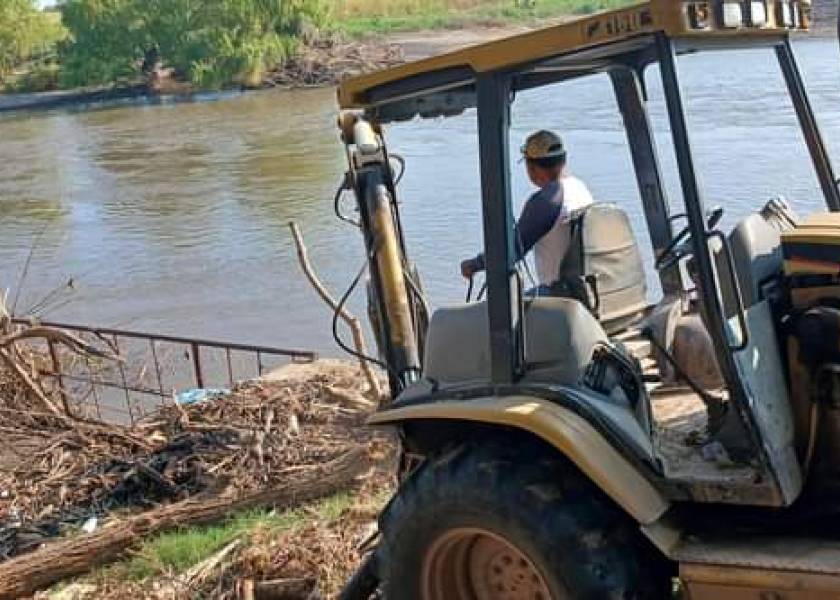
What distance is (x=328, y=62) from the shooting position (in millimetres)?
49688

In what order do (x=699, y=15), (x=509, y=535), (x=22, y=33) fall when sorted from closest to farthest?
(x=699, y=15) → (x=509, y=535) → (x=22, y=33)

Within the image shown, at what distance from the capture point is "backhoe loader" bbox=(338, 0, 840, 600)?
13.7ft

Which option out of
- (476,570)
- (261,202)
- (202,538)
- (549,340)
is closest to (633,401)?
(549,340)

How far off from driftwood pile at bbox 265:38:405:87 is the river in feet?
39.0

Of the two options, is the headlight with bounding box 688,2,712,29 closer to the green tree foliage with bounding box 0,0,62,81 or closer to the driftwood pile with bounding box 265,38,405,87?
the driftwood pile with bounding box 265,38,405,87

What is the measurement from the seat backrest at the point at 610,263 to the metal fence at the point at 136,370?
19.9 feet

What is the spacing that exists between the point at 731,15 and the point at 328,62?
46.3m

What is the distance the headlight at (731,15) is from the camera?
421 centimetres

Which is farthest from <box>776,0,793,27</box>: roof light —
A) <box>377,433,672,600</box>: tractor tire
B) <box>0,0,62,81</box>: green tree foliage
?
<box>0,0,62,81</box>: green tree foliage

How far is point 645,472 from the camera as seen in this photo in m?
4.36

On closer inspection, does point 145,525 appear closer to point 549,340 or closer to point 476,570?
point 476,570

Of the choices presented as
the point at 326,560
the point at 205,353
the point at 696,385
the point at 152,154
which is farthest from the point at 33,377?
the point at 152,154

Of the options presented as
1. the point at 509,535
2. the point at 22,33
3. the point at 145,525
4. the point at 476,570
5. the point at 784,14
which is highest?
the point at 22,33

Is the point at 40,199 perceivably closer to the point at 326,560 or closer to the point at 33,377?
Answer: the point at 33,377
